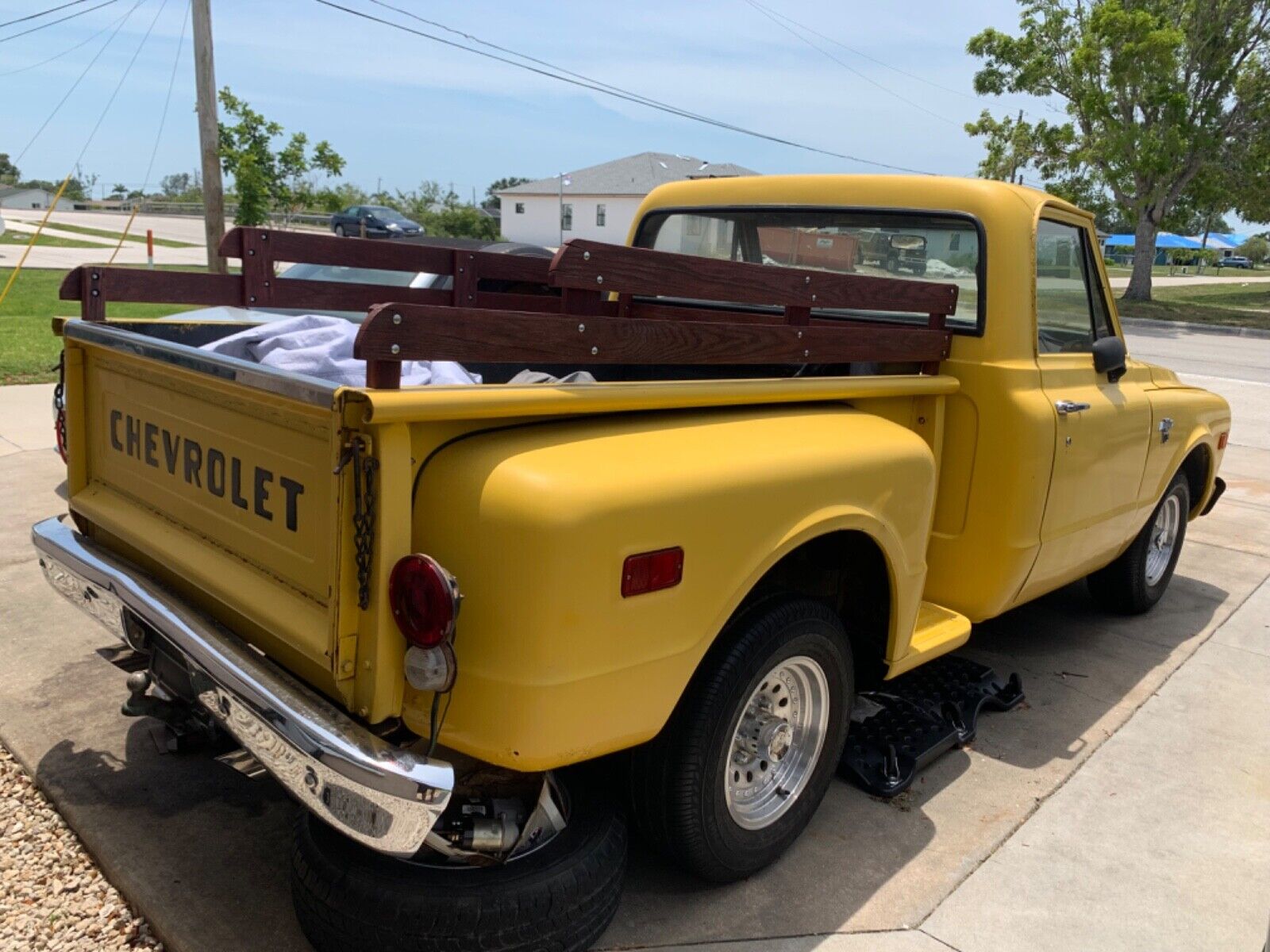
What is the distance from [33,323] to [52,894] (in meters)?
13.0

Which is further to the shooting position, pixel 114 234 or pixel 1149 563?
pixel 114 234

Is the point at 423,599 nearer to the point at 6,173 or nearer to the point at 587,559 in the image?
the point at 587,559

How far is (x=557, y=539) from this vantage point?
2068mm

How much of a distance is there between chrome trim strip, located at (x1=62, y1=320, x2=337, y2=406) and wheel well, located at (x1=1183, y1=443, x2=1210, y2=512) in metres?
4.62

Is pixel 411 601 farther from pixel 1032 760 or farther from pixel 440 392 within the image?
pixel 1032 760

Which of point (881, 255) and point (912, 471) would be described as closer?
point (912, 471)

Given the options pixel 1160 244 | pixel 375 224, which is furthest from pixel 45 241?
pixel 1160 244

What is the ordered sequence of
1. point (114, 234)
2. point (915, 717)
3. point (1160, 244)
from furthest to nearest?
1. point (1160, 244)
2. point (114, 234)
3. point (915, 717)

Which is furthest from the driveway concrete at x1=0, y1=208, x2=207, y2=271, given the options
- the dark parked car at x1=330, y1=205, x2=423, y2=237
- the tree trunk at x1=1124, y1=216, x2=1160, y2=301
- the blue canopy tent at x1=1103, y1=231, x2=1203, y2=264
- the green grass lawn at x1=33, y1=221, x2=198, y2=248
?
the blue canopy tent at x1=1103, y1=231, x2=1203, y2=264

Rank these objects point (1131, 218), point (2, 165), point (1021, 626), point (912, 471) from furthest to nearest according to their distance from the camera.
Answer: point (2, 165) → point (1131, 218) → point (1021, 626) → point (912, 471)

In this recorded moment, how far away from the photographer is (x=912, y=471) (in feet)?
10.0

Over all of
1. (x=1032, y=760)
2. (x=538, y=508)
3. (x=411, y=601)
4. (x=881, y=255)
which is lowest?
(x=1032, y=760)

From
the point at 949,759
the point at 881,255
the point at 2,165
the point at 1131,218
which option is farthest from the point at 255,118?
the point at 2,165

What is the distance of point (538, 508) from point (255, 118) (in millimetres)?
17496
